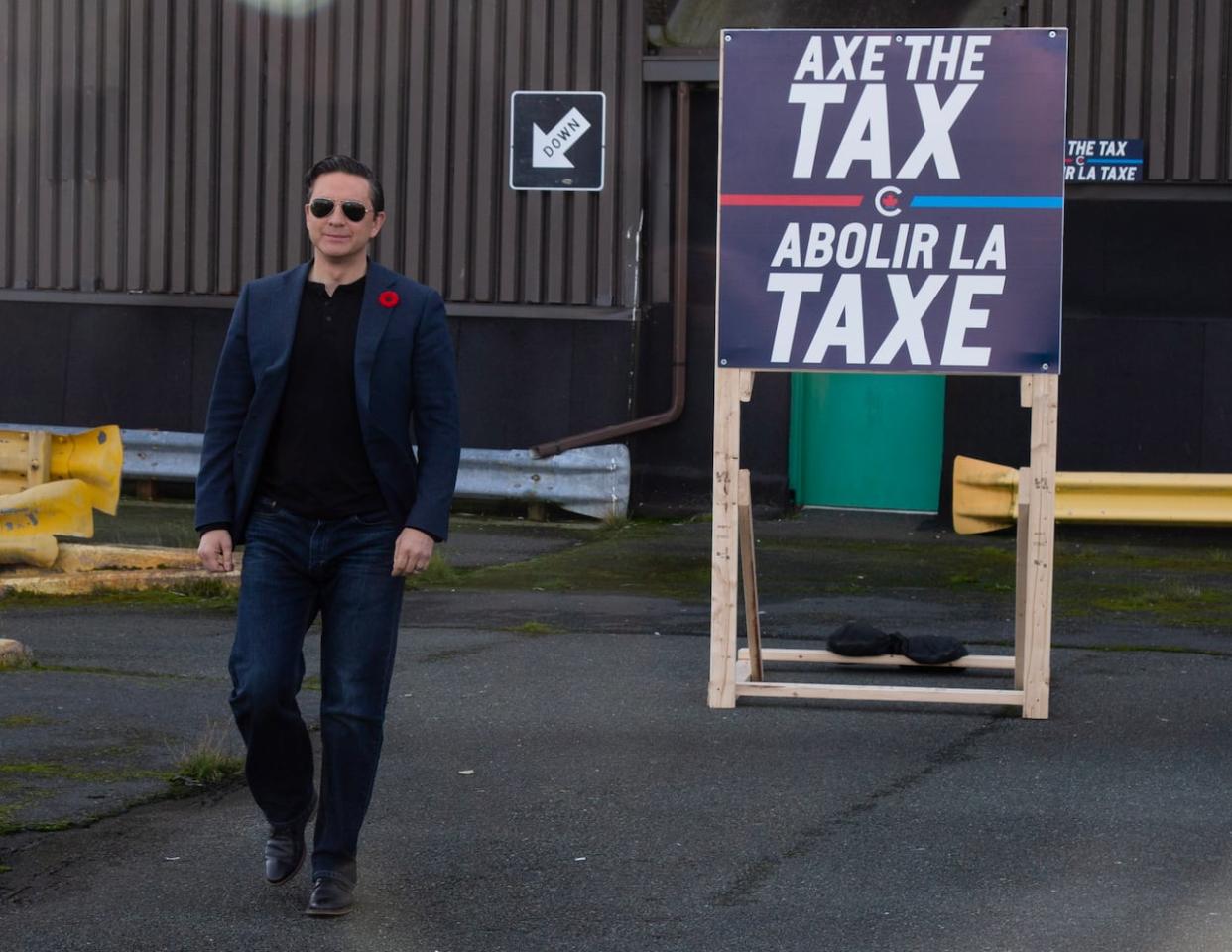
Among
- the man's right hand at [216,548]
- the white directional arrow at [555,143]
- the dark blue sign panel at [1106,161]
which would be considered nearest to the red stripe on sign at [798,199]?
the man's right hand at [216,548]

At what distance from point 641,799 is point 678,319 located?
990 cm

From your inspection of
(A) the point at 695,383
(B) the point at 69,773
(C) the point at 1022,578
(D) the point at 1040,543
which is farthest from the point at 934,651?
(A) the point at 695,383

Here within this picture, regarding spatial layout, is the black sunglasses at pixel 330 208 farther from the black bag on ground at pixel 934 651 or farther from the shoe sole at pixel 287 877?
the black bag on ground at pixel 934 651

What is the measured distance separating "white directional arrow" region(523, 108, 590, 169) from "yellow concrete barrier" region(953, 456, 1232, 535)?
4297 mm

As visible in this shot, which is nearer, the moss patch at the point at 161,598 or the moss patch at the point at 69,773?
the moss patch at the point at 69,773

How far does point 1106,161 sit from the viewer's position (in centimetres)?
1505

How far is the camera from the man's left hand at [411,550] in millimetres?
5051

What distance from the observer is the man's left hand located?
5.05 meters

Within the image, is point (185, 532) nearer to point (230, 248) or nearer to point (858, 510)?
point (230, 248)

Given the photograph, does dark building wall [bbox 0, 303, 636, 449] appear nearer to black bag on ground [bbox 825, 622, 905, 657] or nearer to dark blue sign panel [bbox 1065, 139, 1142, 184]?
dark blue sign panel [bbox 1065, 139, 1142, 184]

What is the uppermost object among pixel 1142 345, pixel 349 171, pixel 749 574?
pixel 1142 345

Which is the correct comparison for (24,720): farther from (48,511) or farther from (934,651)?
(48,511)

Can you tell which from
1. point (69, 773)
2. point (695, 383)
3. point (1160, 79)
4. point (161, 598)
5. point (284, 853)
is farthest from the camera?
point (695, 383)

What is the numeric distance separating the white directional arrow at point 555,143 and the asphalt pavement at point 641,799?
6137 mm
